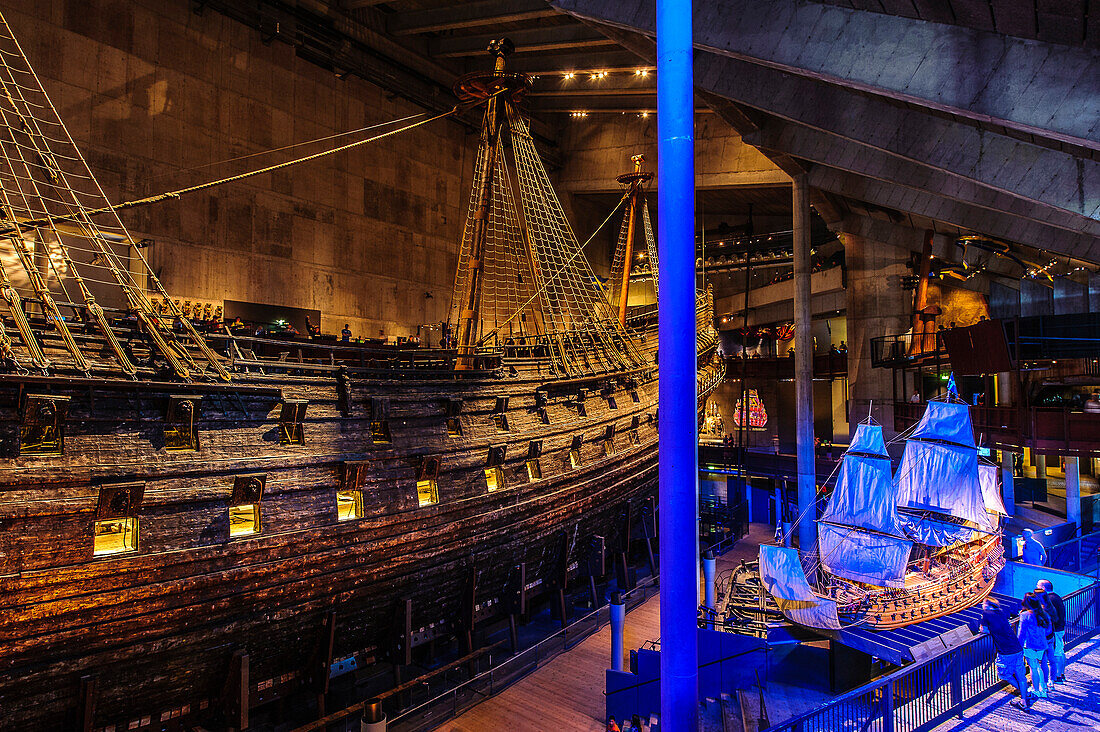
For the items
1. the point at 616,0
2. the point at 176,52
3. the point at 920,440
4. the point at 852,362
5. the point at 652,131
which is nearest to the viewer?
the point at 616,0

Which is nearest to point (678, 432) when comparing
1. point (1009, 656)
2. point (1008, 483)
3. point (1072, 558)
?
point (1009, 656)

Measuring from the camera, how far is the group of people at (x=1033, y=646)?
20.1 ft

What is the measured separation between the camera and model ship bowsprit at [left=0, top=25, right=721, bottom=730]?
18.7 ft

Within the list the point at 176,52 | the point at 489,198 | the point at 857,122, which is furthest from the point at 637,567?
the point at 176,52

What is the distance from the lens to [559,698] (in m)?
8.59

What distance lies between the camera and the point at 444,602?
30.2 feet

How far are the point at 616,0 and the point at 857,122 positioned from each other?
Result: 14.5ft

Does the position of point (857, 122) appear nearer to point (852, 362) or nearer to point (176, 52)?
point (852, 362)

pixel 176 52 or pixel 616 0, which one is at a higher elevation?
pixel 176 52

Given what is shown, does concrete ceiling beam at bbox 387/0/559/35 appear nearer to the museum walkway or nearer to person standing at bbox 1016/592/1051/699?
person standing at bbox 1016/592/1051/699

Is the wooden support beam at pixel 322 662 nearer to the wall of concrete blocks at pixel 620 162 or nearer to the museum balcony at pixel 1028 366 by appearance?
the museum balcony at pixel 1028 366

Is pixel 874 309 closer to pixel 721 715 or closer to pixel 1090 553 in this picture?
pixel 1090 553

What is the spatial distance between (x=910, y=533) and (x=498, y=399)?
927 centimetres

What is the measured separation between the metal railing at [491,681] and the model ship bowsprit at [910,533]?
126 inches
